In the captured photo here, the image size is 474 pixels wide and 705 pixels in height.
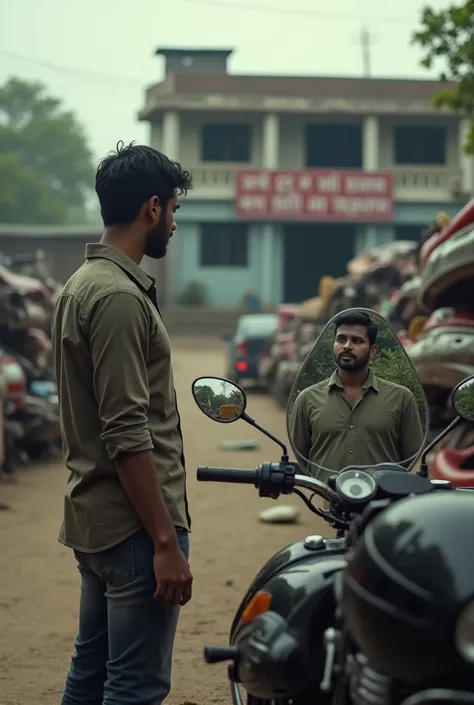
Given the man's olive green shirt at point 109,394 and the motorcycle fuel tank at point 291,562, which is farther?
the man's olive green shirt at point 109,394

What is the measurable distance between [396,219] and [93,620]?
38.2m

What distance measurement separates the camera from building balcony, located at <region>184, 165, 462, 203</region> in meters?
40.3

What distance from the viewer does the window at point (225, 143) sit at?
41.4 metres

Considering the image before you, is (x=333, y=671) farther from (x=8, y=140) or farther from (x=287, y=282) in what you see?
(x=8, y=140)

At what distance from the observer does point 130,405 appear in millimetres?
2881

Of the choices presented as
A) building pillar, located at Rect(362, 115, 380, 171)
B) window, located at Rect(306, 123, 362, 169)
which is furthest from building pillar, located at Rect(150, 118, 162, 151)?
building pillar, located at Rect(362, 115, 380, 171)

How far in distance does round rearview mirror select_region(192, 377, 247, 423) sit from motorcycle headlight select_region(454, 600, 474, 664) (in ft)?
3.88

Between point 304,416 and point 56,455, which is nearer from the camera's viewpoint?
point 304,416

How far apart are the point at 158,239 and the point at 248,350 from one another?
20.0 meters

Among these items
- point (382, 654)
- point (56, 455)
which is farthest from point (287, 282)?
point (382, 654)

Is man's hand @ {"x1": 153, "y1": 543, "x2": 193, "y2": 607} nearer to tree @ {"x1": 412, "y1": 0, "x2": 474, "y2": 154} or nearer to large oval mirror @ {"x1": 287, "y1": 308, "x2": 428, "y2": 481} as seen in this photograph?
large oval mirror @ {"x1": 287, "y1": 308, "x2": 428, "y2": 481}

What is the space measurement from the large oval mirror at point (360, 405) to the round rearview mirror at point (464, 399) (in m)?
0.13

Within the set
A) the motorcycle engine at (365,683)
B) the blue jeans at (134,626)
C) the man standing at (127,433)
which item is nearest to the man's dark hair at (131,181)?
the man standing at (127,433)

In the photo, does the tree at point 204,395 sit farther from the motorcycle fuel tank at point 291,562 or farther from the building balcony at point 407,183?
the building balcony at point 407,183
